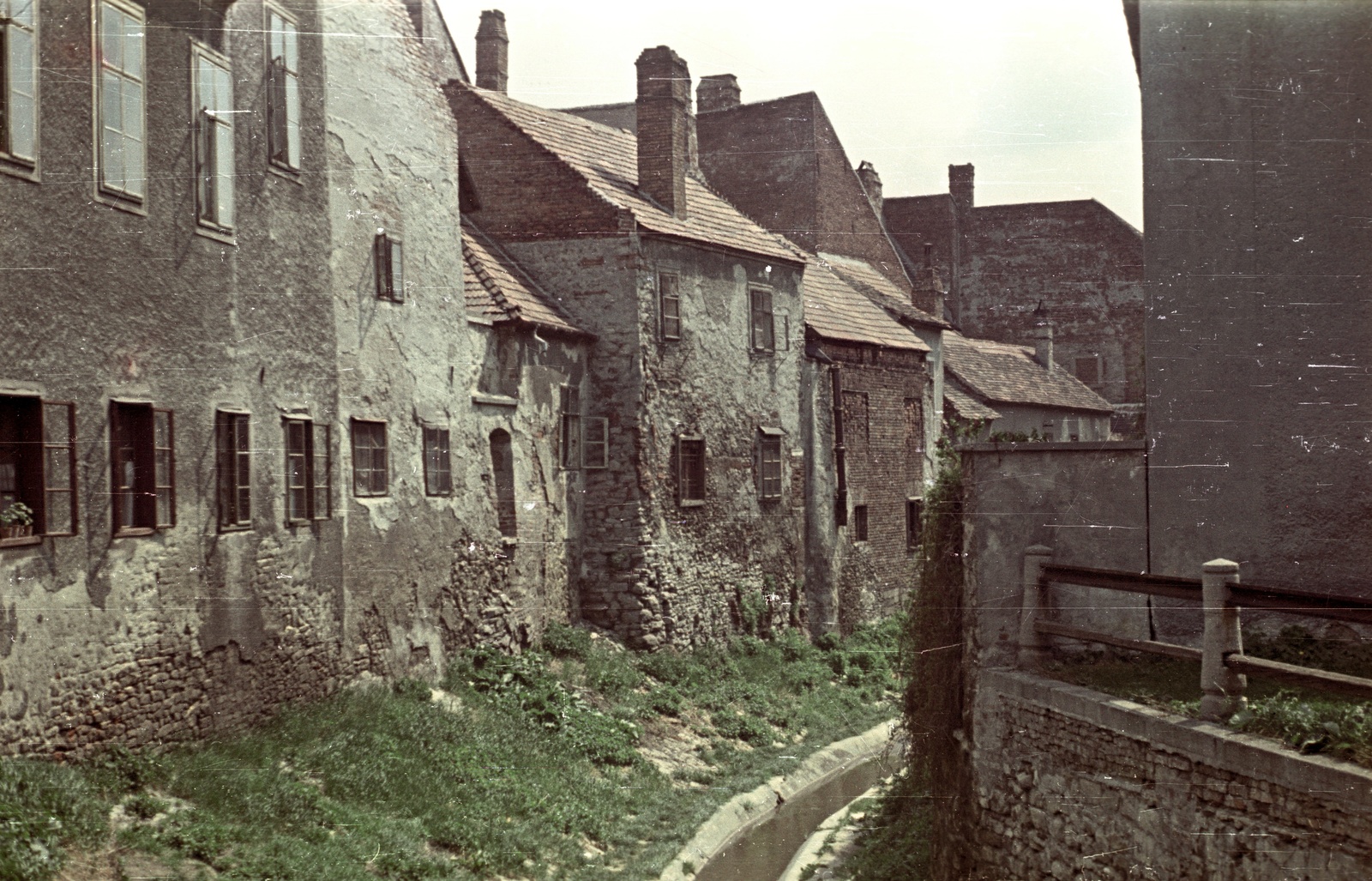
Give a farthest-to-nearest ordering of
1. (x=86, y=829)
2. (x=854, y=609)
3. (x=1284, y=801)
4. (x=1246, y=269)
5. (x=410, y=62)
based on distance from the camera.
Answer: (x=854, y=609)
(x=410, y=62)
(x=1246, y=269)
(x=86, y=829)
(x=1284, y=801)

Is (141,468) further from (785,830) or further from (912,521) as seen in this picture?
(912,521)

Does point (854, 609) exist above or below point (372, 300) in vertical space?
below

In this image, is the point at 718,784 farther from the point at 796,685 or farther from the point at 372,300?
the point at 372,300

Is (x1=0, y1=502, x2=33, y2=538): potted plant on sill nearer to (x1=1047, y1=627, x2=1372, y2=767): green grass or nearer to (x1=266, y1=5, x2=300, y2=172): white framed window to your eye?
(x1=266, y1=5, x2=300, y2=172): white framed window

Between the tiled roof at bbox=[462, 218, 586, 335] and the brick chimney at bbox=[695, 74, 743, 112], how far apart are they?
1298 centimetres

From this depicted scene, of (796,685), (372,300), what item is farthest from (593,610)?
(372,300)

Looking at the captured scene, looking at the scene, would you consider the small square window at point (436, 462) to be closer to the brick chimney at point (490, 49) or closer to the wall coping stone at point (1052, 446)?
the wall coping stone at point (1052, 446)

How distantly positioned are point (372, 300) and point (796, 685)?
10661 mm

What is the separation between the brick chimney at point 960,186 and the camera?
133 feet

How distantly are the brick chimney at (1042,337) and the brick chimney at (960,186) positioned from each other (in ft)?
12.1

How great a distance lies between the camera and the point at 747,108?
32188 mm

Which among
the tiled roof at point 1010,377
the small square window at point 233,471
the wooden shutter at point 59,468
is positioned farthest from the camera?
the tiled roof at point 1010,377

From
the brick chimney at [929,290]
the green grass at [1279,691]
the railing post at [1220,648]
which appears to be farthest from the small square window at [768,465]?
the railing post at [1220,648]

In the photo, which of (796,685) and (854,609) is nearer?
(796,685)
